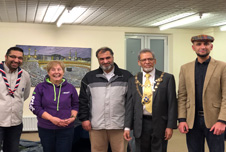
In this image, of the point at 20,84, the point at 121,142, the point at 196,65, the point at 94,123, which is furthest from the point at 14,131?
the point at 196,65

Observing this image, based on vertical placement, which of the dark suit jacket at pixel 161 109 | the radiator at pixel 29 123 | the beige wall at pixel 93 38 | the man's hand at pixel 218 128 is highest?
the beige wall at pixel 93 38

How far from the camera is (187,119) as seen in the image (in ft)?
9.05

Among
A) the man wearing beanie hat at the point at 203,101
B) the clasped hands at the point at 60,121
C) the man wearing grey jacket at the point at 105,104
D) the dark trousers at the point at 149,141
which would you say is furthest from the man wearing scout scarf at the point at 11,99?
the man wearing beanie hat at the point at 203,101

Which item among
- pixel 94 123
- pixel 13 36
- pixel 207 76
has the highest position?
pixel 13 36

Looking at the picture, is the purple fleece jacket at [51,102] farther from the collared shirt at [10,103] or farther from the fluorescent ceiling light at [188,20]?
the fluorescent ceiling light at [188,20]

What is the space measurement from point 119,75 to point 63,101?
64 centimetres

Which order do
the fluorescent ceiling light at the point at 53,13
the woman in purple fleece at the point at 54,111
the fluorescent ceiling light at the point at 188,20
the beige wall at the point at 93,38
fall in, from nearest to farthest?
the woman in purple fleece at the point at 54,111 → the fluorescent ceiling light at the point at 53,13 → the fluorescent ceiling light at the point at 188,20 → the beige wall at the point at 93,38

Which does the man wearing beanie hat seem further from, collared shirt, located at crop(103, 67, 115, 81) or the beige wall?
the beige wall

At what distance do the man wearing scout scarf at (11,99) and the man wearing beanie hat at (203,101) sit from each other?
5.32 ft

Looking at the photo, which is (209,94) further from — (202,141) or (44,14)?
(44,14)

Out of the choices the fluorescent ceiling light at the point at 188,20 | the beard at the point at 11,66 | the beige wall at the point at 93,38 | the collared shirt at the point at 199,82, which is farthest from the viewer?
the beige wall at the point at 93,38

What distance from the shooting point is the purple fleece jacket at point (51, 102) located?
2863 millimetres

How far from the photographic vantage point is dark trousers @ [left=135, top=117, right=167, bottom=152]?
2748 millimetres

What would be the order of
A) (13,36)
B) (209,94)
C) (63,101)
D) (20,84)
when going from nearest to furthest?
(209,94) → (63,101) → (20,84) → (13,36)
